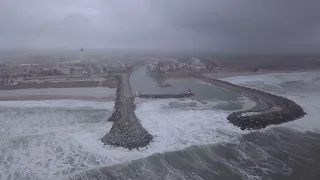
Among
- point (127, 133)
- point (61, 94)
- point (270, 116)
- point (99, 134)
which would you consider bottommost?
point (99, 134)

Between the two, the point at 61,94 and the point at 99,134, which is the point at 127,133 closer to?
the point at 99,134

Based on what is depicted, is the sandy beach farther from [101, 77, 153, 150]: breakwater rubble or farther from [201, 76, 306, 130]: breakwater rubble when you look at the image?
[201, 76, 306, 130]: breakwater rubble

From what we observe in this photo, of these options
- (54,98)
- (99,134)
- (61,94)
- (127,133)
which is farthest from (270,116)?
(61,94)

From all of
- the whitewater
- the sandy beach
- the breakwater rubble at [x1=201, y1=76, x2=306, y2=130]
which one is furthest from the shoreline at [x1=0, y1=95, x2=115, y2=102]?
the breakwater rubble at [x1=201, y1=76, x2=306, y2=130]

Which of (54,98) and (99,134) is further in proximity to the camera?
(54,98)

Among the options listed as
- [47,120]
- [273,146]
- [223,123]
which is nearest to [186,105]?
[223,123]

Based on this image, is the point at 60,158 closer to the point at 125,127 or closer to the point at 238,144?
the point at 125,127
